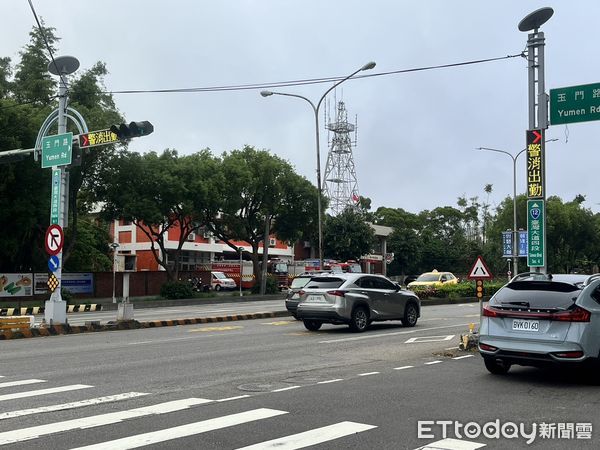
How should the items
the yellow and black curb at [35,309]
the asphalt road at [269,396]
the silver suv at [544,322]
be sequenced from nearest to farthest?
the asphalt road at [269,396] < the silver suv at [544,322] < the yellow and black curb at [35,309]

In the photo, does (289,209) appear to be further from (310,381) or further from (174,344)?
(310,381)

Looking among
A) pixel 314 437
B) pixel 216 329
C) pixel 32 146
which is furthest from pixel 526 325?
pixel 32 146

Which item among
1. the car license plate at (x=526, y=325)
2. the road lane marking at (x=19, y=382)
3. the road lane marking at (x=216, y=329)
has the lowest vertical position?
the road lane marking at (x=216, y=329)

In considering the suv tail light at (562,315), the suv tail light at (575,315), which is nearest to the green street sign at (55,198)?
the suv tail light at (562,315)

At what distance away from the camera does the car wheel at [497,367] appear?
1022 cm

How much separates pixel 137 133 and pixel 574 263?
6177 cm

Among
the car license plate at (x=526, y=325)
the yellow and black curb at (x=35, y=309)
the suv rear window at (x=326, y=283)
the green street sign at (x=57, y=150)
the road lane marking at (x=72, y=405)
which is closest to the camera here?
the road lane marking at (x=72, y=405)

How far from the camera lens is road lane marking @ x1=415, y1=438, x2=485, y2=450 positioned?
19.7 ft

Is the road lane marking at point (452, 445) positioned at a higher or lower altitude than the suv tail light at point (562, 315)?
lower

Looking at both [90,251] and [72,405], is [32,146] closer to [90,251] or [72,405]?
[90,251]

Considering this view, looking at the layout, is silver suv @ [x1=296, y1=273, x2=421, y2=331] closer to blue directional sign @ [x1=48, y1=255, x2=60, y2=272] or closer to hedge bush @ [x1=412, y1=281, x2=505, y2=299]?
blue directional sign @ [x1=48, y1=255, x2=60, y2=272]

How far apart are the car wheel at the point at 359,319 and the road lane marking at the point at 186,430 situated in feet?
33.1

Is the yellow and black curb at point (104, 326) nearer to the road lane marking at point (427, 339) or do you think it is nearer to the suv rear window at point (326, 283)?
the suv rear window at point (326, 283)

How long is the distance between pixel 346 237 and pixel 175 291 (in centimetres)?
2459
